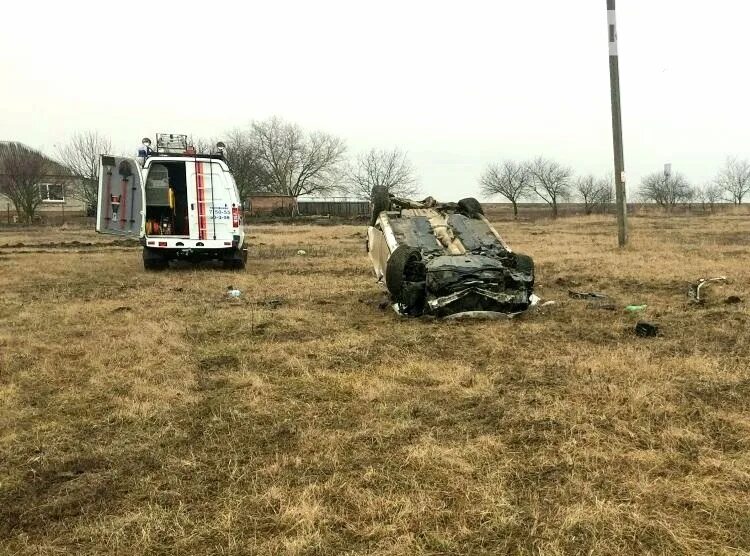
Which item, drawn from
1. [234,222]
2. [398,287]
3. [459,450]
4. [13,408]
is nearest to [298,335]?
[398,287]

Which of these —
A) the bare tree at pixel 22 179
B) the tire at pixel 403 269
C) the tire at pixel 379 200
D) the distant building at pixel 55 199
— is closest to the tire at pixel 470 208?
the tire at pixel 379 200

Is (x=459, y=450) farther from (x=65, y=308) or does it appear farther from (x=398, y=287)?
(x=65, y=308)

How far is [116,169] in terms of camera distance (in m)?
11.7

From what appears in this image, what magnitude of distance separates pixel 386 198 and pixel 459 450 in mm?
6594

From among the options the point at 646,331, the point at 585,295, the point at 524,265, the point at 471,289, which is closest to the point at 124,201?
the point at 471,289

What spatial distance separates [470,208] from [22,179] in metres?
40.6

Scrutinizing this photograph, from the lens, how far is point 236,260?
41.7 ft

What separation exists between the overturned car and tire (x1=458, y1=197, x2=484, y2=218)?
0.67 meters

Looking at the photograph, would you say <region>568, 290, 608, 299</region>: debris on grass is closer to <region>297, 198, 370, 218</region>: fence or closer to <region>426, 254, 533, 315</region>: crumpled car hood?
<region>426, 254, 533, 315</region>: crumpled car hood

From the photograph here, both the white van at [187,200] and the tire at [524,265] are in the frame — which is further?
the white van at [187,200]

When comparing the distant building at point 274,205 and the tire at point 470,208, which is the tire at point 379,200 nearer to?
the tire at point 470,208

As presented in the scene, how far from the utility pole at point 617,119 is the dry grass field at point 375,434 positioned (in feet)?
28.8

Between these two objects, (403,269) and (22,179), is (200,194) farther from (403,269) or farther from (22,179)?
(22,179)

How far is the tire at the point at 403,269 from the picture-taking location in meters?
7.23
